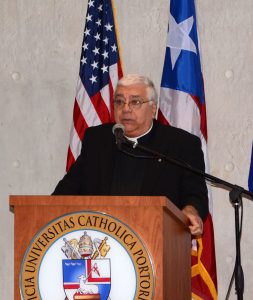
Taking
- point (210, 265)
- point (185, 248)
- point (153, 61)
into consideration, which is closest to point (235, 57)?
point (153, 61)

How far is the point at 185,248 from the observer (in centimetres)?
346

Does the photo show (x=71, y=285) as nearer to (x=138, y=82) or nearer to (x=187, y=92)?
(x=138, y=82)

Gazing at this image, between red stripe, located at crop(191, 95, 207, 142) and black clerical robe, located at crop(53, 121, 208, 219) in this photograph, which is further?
red stripe, located at crop(191, 95, 207, 142)

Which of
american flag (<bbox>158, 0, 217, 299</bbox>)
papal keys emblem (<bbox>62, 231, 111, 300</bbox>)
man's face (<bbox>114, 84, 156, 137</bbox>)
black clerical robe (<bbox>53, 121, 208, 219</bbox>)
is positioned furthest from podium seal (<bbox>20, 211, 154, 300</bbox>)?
american flag (<bbox>158, 0, 217, 299</bbox>)

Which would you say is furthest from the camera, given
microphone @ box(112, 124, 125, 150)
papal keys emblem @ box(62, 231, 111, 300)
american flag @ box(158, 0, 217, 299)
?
american flag @ box(158, 0, 217, 299)

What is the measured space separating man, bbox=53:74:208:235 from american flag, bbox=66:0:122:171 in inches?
37.2

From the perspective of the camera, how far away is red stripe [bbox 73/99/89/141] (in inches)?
201

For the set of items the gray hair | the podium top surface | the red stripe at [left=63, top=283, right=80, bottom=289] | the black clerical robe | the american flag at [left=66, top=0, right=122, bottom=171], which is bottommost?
the red stripe at [left=63, top=283, right=80, bottom=289]

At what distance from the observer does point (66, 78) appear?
18.3ft

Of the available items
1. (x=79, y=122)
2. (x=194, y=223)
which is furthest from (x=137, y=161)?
(x=79, y=122)

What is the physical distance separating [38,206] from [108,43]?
2.66 metres

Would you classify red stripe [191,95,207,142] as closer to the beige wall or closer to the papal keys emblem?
the beige wall

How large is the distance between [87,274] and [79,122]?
101 inches

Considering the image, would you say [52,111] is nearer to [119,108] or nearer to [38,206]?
[119,108]
